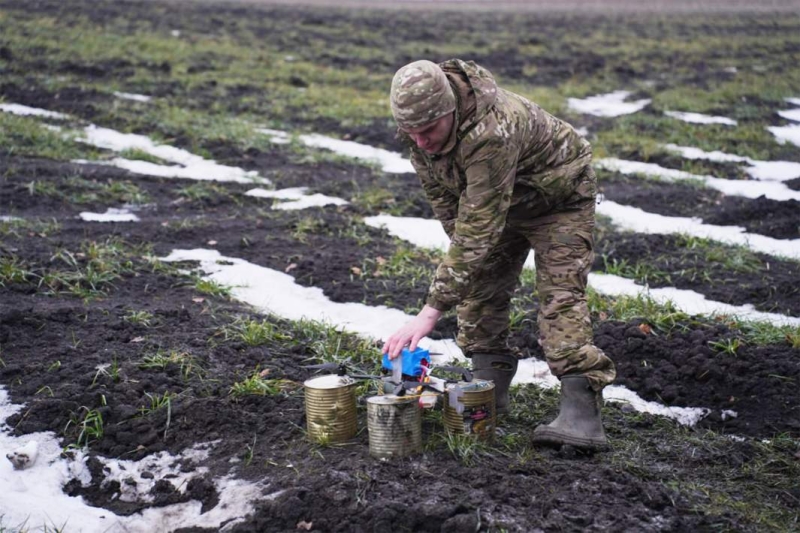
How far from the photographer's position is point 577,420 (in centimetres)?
393

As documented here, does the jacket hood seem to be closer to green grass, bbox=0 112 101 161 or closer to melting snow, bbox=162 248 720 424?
melting snow, bbox=162 248 720 424

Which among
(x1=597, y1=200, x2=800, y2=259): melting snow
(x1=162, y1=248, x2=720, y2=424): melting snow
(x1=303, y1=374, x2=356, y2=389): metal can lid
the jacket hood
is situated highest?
the jacket hood

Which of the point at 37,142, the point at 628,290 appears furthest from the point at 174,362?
the point at 37,142

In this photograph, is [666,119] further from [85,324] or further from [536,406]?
[85,324]

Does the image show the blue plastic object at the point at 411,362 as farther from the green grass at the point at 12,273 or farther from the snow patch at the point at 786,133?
the snow patch at the point at 786,133

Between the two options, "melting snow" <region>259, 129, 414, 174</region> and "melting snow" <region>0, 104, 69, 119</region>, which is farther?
"melting snow" <region>0, 104, 69, 119</region>

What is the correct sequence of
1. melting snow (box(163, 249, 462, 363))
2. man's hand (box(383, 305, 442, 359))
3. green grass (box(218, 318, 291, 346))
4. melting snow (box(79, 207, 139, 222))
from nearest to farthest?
man's hand (box(383, 305, 442, 359)) → green grass (box(218, 318, 291, 346)) → melting snow (box(163, 249, 462, 363)) → melting snow (box(79, 207, 139, 222))

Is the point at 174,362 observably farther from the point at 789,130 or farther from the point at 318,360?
the point at 789,130

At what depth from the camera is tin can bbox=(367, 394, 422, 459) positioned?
11.9 feet

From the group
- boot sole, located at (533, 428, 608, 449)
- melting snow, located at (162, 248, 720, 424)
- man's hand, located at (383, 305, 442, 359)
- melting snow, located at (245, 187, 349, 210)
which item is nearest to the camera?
man's hand, located at (383, 305, 442, 359)

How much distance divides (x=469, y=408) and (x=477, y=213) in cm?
93

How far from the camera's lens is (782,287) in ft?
21.2

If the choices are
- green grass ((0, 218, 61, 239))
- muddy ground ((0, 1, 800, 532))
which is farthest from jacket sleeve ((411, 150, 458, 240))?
green grass ((0, 218, 61, 239))

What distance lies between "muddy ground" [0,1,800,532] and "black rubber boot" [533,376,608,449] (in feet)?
0.29
